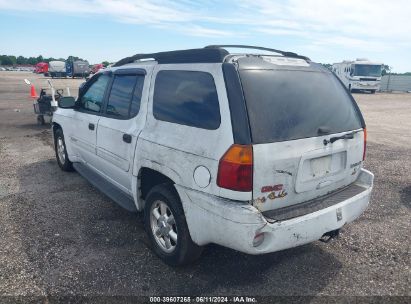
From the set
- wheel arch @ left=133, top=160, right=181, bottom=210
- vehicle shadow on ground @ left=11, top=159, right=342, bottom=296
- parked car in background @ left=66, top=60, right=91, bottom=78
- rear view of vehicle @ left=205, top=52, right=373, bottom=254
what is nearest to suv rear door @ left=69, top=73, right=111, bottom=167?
vehicle shadow on ground @ left=11, top=159, right=342, bottom=296

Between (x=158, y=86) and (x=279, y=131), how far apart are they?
4.54 ft

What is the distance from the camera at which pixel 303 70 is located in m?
3.21

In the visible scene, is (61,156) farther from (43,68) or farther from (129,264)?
(43,68)

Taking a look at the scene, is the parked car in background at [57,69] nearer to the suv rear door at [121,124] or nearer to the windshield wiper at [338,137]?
the suv rear door at [121,124]

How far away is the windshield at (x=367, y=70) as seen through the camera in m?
30.1

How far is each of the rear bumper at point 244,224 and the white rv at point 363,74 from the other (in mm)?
30035

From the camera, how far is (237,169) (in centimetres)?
260

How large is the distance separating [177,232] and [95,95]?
99.5 inches

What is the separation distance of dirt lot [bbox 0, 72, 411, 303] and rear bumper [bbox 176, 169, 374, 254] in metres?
0.55

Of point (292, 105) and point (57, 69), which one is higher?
point (57, 69)

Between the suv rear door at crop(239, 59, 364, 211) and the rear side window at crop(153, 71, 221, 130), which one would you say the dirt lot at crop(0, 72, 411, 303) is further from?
the rear side window at crop(153, 71, 221, 130)

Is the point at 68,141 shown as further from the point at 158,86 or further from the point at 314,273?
the point at 314,273

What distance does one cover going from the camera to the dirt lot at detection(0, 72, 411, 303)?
10.0 ft

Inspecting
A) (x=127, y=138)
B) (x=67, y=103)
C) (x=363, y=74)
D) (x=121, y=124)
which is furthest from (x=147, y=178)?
(x=363, y=74)
